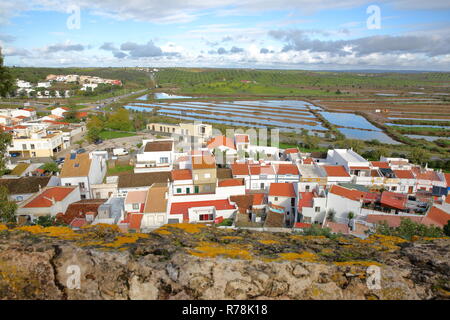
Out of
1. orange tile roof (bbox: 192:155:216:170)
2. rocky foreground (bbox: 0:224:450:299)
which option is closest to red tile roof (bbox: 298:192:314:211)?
orange tile roof (bbox: 192:155:216:170)

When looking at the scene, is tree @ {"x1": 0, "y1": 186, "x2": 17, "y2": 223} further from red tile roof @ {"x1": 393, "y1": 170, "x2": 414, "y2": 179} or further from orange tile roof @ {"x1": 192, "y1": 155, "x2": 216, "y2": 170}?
red tile roof @ {"x1": 393, "y1": 170, "x2": 414, "y2": 179}

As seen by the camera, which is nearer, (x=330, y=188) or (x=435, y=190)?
(x=330, y=188)

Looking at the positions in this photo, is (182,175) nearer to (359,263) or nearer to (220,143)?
(220,143)

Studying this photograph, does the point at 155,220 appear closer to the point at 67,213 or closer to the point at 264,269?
the point at 67,213

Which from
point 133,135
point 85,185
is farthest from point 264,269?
point 133,135

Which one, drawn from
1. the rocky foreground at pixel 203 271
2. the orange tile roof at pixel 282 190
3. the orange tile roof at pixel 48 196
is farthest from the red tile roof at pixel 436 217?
the orange tile roof at pixel 48 196

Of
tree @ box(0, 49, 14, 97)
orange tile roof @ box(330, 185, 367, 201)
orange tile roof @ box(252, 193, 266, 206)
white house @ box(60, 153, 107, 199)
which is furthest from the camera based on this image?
white house @ box(60, 153, 107, 199)
